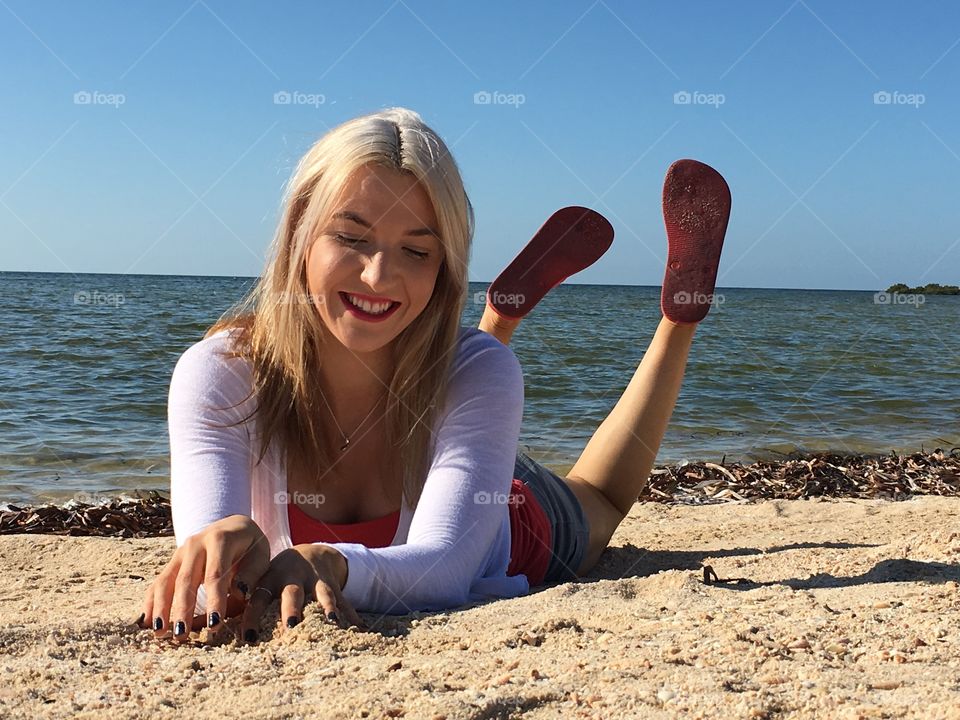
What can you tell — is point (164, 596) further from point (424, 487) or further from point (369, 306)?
point (369, 306)

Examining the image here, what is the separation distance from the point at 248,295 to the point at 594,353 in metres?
12.1

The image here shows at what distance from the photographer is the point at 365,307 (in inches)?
102

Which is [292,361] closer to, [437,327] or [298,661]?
[437,327]

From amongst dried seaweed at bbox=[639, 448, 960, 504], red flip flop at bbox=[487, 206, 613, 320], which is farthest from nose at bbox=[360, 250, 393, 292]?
dried seaweed at bbox=[639, 448, 960, 504]

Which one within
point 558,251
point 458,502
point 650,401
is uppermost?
point 558,251

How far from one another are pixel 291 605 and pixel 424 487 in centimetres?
67

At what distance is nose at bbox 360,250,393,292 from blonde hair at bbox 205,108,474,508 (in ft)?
0.58

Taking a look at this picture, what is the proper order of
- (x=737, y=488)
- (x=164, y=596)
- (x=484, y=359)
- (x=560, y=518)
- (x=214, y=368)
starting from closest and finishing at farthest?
(x=164, y=596)
(x=214, y=368)
(x=484, y=359)
(x=560, y=518)
(x=737, y=488)

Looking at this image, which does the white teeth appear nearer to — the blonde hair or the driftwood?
the blonde hair

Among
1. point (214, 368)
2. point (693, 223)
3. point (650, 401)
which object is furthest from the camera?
point (693, 223)

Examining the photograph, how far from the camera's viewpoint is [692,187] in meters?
4.12

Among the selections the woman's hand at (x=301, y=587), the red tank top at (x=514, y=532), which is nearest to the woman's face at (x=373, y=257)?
the red tank top at (x=514, y=532)

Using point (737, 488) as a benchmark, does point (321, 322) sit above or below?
above

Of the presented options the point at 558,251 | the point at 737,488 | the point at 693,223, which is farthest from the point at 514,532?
the point at 737,488
